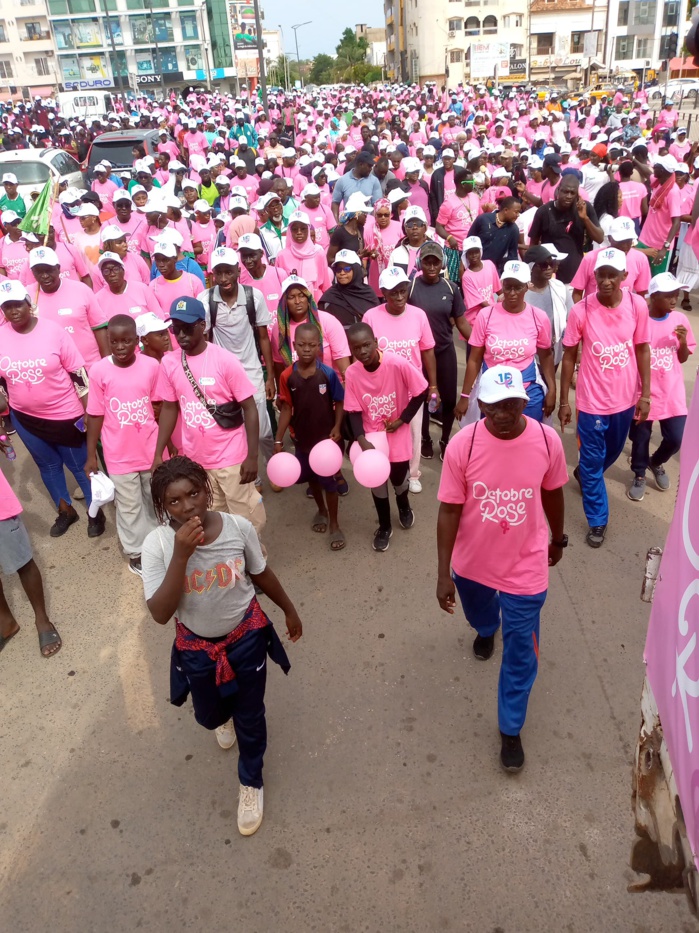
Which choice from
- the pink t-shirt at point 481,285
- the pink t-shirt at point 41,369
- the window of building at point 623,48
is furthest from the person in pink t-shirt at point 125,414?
the window of building at point 623,48

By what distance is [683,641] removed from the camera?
5.18ft

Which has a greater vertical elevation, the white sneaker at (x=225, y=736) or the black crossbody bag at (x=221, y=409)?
the black crossbody bag at (x=221, y=409)

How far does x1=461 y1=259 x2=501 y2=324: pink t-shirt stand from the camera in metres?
6.16

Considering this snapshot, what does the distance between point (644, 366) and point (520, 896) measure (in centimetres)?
326

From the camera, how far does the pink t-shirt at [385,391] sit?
4.64 metres

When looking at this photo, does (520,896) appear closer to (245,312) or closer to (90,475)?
(90,475)

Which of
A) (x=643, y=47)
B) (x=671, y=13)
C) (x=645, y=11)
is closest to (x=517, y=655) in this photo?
Result: (x=671, y=13)

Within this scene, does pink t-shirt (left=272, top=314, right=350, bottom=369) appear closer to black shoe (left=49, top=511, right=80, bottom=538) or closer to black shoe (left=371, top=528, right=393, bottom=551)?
black shoe (left=371, top=528, right=393, bottom=551)

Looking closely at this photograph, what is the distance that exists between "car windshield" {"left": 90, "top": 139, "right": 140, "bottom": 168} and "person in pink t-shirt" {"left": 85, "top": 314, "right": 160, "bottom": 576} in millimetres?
14370

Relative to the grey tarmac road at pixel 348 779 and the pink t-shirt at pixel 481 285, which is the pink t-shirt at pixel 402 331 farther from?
the grey tarmac road at pixel 348 779

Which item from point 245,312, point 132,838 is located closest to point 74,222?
point 245,312

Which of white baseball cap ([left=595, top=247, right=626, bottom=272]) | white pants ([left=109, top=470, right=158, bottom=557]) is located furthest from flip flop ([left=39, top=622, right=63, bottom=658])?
white baseball cap ([left=595, top=247, right=626, bottom=272])

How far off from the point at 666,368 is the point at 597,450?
905mm

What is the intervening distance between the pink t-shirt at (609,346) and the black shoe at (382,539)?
62.9 inches
